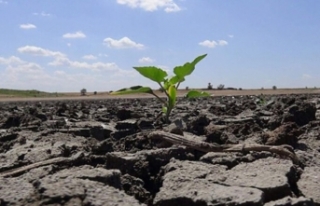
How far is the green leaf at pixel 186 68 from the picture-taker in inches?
161

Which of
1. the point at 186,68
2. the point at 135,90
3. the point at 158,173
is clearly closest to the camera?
the point at 158,173

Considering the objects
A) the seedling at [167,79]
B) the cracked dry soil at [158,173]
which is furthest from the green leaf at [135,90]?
the cracked dry soil at [158,173]

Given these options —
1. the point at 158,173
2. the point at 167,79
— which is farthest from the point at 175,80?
the point at 158,173

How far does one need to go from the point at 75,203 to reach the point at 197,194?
0.43 meters

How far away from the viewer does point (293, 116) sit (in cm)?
425

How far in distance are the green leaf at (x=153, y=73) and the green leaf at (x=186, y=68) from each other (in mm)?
95

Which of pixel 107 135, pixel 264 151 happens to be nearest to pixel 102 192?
pixel 264 151

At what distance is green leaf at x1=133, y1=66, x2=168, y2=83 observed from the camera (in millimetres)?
4043

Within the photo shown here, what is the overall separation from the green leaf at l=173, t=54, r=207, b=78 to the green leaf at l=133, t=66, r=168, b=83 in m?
0.10

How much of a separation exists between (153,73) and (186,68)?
0.26 metres

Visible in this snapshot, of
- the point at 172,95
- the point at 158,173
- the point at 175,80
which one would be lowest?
the point at 158,173

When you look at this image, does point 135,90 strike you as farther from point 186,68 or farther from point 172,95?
point 186,68

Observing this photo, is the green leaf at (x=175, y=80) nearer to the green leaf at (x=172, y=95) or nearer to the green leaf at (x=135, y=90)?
the green leaf at (x=172, y=95)

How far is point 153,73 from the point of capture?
13.6 ft
